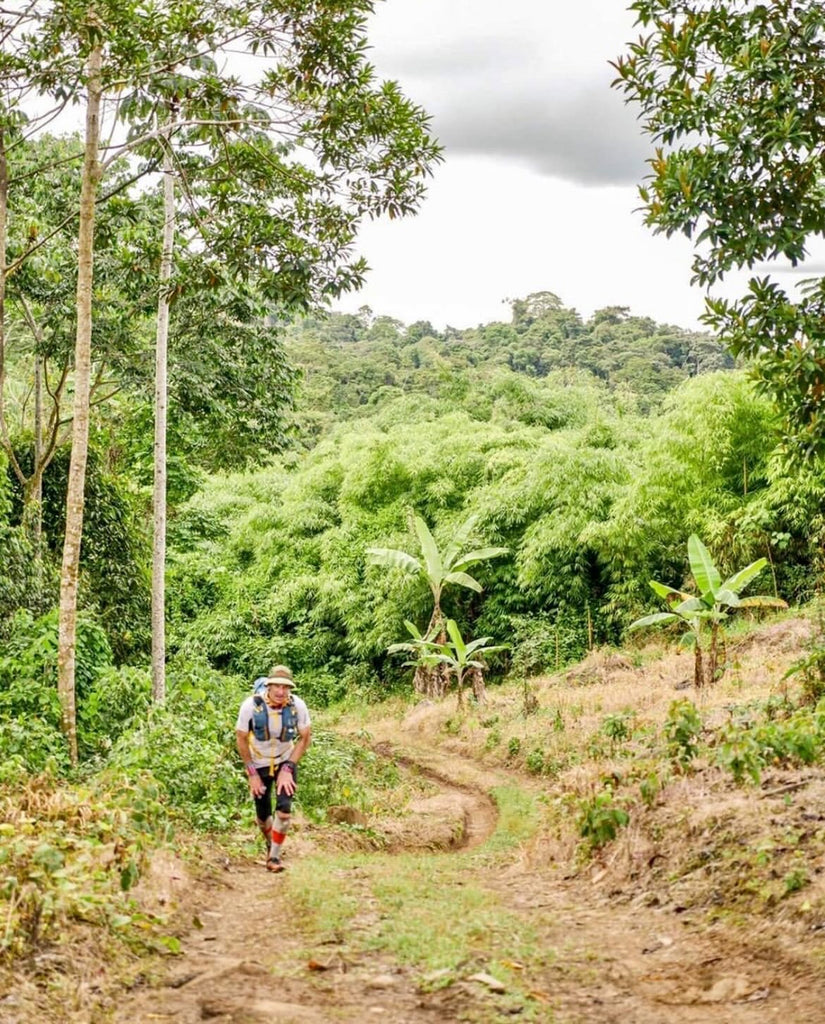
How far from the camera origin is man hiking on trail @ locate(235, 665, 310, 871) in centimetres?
744

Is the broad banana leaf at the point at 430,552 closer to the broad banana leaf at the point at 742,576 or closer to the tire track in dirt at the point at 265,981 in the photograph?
the broad banana leaf at the point at 742,576

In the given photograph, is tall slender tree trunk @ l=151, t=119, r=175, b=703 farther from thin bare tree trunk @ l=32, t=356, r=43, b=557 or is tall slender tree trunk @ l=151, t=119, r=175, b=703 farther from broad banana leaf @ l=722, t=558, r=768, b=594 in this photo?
broad banana leaf @ l=722, t=558, r=768, b=594

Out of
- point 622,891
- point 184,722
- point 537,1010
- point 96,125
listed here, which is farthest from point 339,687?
point 537,1010

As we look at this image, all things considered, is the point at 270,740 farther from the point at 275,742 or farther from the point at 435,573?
the point at 435,573

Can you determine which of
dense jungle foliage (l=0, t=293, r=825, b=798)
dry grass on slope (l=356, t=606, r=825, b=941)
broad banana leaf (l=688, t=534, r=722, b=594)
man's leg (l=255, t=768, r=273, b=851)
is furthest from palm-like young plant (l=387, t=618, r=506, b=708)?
man's leg (l=255, t=768, r=273, b=851)

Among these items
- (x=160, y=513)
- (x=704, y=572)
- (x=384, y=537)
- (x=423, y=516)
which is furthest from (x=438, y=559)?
(x=160, y=513)

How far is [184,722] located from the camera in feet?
34.5

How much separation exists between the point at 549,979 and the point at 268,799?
3.65m

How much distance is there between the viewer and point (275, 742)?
7516 mm

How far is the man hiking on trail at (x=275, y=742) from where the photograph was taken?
7.44 m

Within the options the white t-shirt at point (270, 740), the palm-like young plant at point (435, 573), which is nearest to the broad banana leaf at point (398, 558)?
the palm-like young plant at point (435, 573)

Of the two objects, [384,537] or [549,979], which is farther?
[384,537]

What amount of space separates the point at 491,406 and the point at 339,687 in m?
12.9

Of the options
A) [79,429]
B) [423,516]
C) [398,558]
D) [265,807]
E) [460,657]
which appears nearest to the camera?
[265,807]
